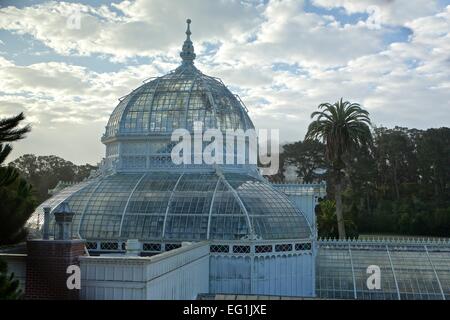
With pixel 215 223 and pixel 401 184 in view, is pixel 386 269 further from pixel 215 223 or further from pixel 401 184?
pixel 401 184

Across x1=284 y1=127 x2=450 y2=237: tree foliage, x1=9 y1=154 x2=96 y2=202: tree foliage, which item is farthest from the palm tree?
x1=9 y1=154 x2=96 y2=202: tree foliage

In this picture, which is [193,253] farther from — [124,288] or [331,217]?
[331,217]

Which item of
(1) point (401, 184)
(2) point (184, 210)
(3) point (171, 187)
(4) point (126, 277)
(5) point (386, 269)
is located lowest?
(5) point (386, 269)

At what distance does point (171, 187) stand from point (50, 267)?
11236 mm

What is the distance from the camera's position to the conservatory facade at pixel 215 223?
22.3 m

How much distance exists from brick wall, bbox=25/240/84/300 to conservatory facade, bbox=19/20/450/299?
4756 mm

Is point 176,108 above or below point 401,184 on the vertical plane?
above

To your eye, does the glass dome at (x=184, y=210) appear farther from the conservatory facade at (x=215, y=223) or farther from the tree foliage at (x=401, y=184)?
the tree foliage at (x=401, y=184)

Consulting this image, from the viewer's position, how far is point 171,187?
25.1 metres

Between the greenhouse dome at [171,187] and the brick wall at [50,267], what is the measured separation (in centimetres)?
849

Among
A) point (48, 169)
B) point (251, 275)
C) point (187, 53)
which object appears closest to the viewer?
point (251, 275)

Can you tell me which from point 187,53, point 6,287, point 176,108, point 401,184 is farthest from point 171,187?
point 401,184
